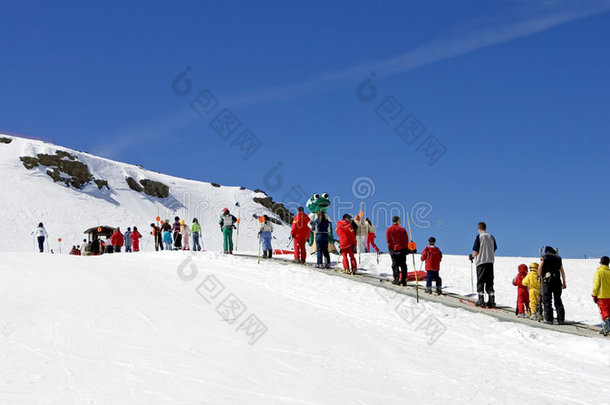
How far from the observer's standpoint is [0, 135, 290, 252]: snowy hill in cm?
4891

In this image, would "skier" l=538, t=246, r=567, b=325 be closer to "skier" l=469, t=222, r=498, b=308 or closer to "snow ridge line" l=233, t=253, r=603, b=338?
"snow ridge line" l=233, t=253, r=603, b=338

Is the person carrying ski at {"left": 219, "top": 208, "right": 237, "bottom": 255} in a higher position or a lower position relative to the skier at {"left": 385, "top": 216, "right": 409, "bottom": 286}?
higher

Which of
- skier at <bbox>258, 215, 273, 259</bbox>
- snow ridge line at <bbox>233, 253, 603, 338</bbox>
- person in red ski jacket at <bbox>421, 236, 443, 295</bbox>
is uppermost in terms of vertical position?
skier at <bbox>258, 215, 273, 259</bbox>

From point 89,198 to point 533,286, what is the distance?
54.4 m

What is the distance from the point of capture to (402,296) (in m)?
14.4

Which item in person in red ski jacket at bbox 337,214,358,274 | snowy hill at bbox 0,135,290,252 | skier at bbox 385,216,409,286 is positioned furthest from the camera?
snowy hill at bbox 0,135,290,252

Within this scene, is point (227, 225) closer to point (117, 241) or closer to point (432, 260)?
point (432, 260)

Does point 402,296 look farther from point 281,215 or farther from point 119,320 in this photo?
point 281,215

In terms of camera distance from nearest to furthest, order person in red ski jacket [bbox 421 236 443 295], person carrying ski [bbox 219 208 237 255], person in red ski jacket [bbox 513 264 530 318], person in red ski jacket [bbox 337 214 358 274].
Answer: person in red ski jacket [bbox 513 264 530 318] → person in red ski jacket [bbox 421 236 443 295] → person in red ski jacket [bbox 337 214 358 274] → person carrying ski [bbox 219 208 237 255]

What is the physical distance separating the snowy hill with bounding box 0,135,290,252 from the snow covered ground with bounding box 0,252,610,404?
3305 centimetres

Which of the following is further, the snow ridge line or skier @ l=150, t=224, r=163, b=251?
skier @ l=150, t=224, r=163, b=251

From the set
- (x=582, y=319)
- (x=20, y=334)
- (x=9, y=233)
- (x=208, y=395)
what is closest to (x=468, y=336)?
(x=582, y=319)

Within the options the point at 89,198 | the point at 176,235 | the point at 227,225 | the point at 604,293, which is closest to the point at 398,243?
the point at 604,293

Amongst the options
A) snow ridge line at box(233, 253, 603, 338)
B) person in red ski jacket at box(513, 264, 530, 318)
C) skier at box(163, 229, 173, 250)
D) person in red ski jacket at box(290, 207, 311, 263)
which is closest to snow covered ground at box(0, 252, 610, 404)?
snow ridge line at box(233, 253, 603, 338)
